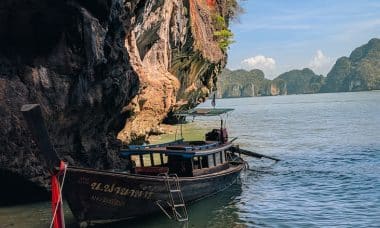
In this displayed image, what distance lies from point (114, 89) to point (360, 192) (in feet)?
37.5

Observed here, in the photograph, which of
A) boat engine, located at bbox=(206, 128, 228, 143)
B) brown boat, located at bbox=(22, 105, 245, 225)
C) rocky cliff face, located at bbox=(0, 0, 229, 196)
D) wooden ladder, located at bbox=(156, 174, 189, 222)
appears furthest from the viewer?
boat engine, located at bbox=(206, 128, 228, 143)

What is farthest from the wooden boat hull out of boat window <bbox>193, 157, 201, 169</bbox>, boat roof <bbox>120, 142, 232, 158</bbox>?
boat window <bbox>193, 157, 201, 169</bbox>

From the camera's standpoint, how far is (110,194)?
43.8ft

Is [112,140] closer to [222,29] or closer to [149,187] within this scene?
[149,187]

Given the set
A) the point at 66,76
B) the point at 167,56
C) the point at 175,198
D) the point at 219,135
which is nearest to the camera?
the point at 175,198

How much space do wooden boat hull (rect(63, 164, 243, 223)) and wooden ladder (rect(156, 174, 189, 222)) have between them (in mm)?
173

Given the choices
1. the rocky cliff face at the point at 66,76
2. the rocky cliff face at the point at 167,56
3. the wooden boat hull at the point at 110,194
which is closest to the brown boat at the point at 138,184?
the wooden boat hull at the point at 110,194

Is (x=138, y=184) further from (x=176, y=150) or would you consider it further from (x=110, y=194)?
(x=176, y=150)

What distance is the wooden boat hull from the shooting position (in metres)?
12.8

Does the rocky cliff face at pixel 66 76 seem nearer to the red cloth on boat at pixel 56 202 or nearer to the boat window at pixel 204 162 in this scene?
the boat window at pixel 204 162

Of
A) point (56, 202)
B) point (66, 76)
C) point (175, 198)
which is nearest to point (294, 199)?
point (175, 198)

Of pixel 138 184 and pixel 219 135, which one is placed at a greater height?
pixel 219 135

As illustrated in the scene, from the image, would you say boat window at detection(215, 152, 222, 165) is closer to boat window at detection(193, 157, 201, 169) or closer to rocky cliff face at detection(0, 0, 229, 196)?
boat window at detection(193, 157, 201, 169)

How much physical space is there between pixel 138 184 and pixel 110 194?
92 centimetres
